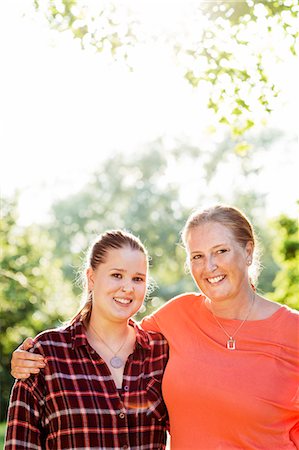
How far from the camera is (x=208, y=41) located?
6.36m

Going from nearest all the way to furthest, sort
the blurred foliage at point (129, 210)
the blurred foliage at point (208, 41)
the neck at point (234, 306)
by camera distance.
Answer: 1. the neck at point (234, 306)
2. the blurred foliage at point (208, 41)
3. the blurred foliage at point (129, 210)

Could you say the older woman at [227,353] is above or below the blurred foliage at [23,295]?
below

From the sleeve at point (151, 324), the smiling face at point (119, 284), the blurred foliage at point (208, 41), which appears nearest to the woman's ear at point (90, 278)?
the smiling face at point (119, 284)

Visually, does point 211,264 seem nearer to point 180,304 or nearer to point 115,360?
point 180,304

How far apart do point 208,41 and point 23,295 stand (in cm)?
986

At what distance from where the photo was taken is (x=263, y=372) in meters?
3.62

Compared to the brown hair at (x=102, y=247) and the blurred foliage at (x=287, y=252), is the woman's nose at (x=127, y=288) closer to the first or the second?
the brown hair at (x=102, y=247)

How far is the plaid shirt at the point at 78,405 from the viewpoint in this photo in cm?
328

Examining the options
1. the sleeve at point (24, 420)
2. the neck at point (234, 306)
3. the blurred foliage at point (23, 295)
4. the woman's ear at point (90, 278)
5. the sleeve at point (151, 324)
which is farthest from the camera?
the blurred foliage at point (23, 295)

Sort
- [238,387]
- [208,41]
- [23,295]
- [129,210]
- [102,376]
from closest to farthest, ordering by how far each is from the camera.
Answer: [102,376], [238,387], [208,41], [23,295], [129,210]

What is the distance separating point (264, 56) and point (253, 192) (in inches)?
930

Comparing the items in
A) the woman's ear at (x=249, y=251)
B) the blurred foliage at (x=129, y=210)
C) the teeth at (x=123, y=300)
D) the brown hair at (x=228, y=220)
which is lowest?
the teeth at (x=123, y=300)

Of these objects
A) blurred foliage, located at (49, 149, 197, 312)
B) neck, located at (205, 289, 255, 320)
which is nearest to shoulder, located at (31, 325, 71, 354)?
neck, located at (205, 289, 255, 320)

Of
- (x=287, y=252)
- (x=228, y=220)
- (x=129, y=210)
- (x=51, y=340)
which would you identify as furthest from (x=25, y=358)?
(x=129, y=210)
